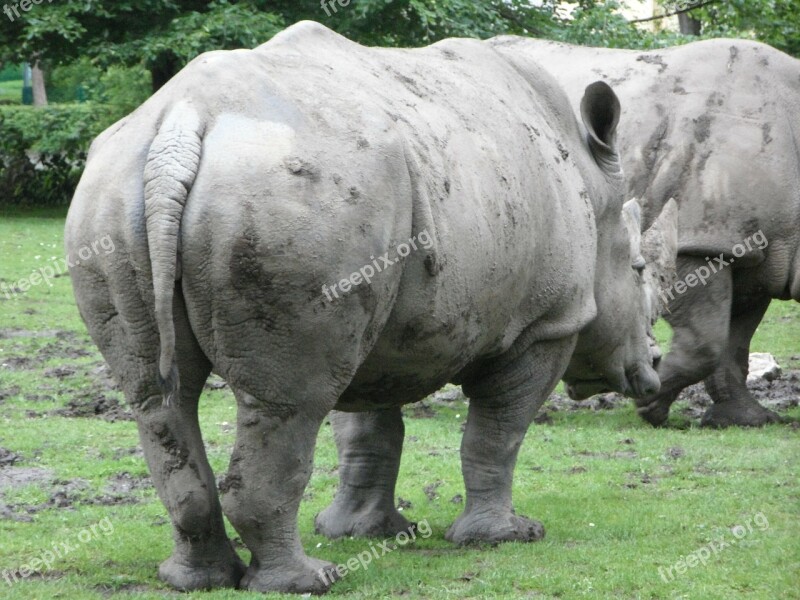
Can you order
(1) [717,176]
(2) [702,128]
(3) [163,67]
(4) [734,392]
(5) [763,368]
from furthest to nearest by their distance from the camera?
(3) [163,67] < (5) [763,368] < (4) [734,392] < (2) [702,128] < (1) [717,176]

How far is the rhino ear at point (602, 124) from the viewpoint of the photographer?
696cm

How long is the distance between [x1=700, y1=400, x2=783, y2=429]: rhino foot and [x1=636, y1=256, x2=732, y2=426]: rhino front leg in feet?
1.29

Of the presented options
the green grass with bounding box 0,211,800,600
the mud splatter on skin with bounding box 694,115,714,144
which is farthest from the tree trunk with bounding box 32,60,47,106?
the mud splatter on skin with bounding box 694,115,714,144

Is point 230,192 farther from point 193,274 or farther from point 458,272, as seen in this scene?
point 458,272

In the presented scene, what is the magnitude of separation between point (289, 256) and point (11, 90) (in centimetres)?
4524

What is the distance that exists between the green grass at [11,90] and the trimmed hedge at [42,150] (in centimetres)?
1968

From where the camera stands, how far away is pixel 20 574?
571 centimetres

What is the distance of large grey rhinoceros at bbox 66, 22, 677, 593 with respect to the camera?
15.5 ft

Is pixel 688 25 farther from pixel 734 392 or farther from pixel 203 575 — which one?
pixel 203 575

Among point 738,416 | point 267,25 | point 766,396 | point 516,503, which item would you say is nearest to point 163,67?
point 267,25

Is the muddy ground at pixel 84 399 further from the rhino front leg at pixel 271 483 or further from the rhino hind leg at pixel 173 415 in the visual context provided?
the rhino front leg at pixel 271 483

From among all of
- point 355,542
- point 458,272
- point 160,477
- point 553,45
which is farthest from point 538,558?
point 553,45

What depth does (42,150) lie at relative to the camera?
23141 millimetres

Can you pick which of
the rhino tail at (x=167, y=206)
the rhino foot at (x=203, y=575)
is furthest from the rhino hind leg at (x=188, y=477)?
the rhino tail at (x=167, y=206)
